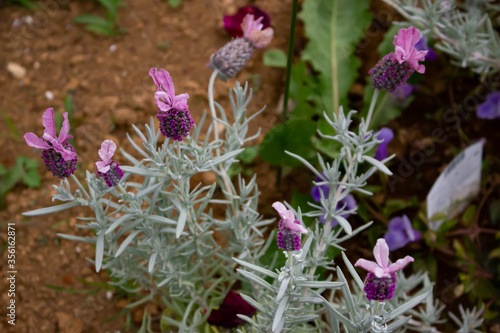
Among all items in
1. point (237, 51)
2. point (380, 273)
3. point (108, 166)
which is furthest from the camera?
point (237, 51)

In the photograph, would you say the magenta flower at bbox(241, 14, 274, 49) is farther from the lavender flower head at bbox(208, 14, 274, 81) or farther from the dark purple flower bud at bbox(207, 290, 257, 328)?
the dark purple flower bud at bbox(207, 290, 257, 328)

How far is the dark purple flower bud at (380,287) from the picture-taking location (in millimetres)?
747

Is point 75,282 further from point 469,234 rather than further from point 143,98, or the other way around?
point 469,234

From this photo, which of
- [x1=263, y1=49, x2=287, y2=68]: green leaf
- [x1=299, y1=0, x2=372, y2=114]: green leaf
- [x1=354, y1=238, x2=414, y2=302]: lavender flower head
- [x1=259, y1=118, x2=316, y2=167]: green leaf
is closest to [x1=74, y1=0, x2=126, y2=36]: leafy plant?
[x1=263, y1=49, x2=287, y2=68]: green leaf

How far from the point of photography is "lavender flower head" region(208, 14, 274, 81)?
106cm

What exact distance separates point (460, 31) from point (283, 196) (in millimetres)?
705

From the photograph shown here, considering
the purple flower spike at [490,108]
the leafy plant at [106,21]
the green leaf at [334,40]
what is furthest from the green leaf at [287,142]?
the leafy plant at [106,21]

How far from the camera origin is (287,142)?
1.43m

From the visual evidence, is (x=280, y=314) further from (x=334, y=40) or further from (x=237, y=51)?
(x=334, y=40)

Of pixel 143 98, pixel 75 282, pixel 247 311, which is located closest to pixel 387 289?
pixel 247 311

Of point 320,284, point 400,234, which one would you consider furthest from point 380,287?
point 400,234

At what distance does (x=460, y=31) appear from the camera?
134 cm

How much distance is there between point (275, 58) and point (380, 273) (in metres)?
1.08

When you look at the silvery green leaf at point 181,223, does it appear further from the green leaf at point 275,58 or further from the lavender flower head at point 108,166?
the green leaf at point 275,58
